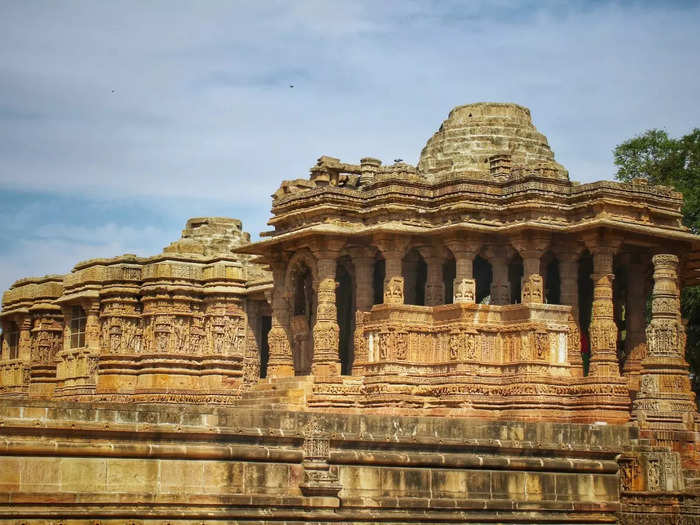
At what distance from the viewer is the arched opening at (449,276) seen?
3716 centimetres

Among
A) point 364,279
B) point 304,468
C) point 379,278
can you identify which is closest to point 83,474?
point 304,468

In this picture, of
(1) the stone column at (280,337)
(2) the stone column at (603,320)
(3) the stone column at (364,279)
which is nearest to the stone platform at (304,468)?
(2) the stone column at (603,320)

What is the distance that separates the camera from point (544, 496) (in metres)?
24.5

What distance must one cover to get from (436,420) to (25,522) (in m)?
8.23

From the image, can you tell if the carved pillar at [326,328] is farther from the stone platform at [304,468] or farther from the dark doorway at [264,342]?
the stone platform at [304,468]

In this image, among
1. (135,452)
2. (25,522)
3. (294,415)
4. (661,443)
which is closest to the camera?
(25,522)

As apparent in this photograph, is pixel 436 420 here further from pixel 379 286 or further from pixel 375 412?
pixel 379 286

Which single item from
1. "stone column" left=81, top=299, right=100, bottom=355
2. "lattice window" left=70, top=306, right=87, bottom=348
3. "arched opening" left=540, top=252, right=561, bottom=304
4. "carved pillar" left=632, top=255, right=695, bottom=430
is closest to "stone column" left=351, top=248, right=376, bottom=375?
"arched opening" left=540, top=252, right=561, bottom=304

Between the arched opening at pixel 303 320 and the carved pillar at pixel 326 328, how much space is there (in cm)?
193

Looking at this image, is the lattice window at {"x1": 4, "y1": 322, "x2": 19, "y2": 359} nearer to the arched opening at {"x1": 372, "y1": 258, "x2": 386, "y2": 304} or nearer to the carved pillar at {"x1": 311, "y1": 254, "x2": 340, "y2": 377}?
the arched opening at {"x1": 372, "y1": 258, "x2": 386, "y2": 304}

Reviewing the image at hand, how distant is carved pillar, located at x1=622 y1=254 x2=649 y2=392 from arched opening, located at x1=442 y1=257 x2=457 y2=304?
453 centimetres

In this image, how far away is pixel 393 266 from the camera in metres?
34.7

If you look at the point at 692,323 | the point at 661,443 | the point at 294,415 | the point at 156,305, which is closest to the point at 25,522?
the point at 294,415

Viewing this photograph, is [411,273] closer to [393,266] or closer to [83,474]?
[393,266]
